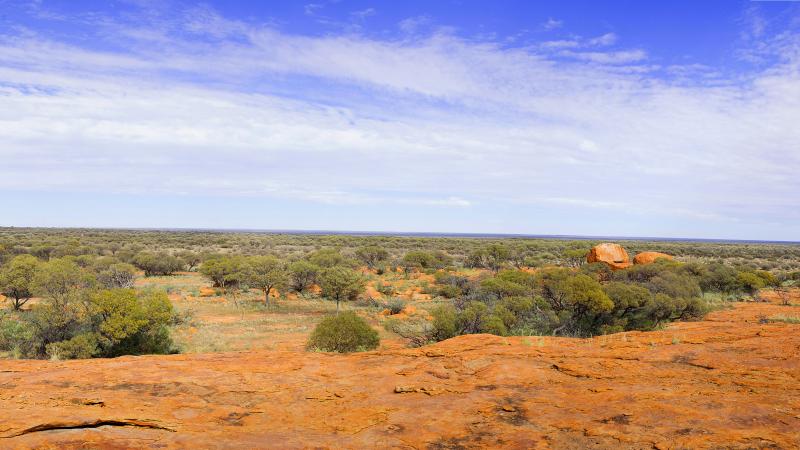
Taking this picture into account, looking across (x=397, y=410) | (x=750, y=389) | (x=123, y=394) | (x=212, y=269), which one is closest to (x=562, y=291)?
(x=750, y=389)

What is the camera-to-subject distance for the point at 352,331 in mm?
15102

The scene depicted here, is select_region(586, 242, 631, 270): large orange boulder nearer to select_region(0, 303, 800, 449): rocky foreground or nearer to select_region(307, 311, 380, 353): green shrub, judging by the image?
select_region(307, 311, 380, 353): green shrub

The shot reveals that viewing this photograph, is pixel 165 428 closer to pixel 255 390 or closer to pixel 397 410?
pixel 255 390

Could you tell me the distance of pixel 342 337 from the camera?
48.9 feet

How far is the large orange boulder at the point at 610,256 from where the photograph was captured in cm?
3812

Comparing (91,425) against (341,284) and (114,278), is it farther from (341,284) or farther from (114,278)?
(114,278)

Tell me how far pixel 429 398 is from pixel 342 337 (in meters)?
8.69

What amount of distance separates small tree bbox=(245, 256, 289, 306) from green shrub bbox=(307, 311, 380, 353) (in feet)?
44.8

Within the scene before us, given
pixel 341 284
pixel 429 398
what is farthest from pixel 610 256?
pixel 429 398

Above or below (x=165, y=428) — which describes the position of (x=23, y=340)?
below

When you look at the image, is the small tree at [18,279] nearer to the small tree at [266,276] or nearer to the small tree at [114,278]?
the small tree at [114,278]

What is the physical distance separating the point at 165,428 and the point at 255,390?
1600 millimetres

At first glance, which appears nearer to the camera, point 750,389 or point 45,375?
point 750,389

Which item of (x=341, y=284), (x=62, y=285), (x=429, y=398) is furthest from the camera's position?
(x=341, y=284)
